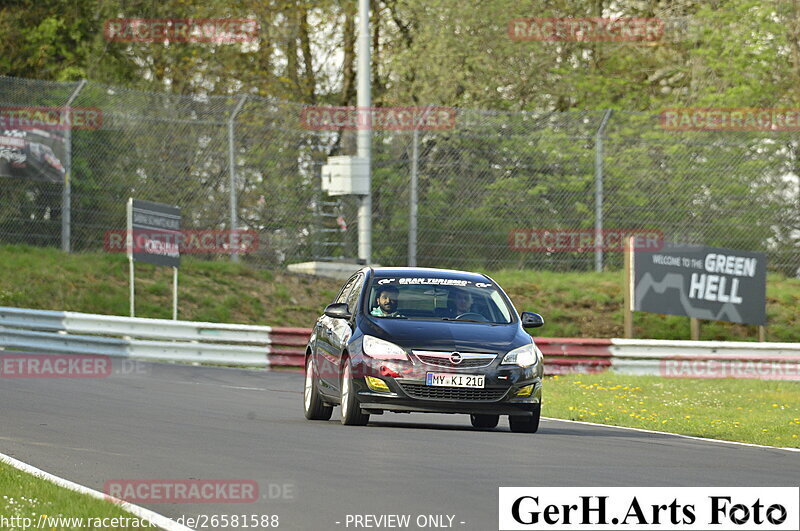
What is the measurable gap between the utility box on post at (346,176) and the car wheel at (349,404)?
13868 mm

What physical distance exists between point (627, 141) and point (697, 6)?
1098cm

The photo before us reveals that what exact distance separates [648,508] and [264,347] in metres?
17.5

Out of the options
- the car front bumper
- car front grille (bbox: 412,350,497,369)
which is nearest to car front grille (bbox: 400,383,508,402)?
the car front bumper

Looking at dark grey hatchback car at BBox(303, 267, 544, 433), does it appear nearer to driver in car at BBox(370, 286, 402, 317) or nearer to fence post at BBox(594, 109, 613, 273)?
driver in car at BBox(370, 286, 402, 317)

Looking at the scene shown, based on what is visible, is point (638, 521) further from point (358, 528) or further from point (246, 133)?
point (246, 133)

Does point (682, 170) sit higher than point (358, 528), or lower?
higher

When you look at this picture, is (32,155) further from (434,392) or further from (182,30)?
(434,392)

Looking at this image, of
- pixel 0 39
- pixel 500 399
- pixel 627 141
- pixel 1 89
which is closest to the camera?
pixel 500 399

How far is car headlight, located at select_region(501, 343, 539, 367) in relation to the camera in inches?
559

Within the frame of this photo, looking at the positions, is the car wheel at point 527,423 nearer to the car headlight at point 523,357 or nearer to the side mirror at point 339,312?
the car headlight at point 523,357

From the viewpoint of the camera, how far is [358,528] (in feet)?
28.0

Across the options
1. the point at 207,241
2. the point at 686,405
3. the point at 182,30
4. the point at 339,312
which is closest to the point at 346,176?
the point at 207,241

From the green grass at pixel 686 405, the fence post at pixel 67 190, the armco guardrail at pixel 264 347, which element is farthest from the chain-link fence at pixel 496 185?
the green grass at pixel 686 405

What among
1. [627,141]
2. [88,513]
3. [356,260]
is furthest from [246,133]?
[88,513]
